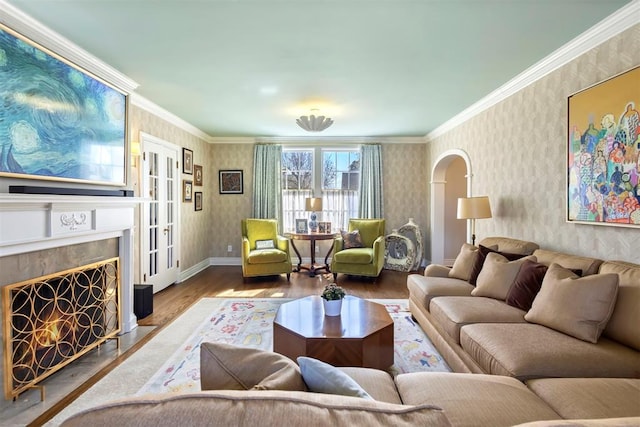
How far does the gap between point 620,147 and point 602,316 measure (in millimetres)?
1218

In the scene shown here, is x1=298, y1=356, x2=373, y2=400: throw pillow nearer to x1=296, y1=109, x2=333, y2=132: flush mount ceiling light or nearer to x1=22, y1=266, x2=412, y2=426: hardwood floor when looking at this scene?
x1=22, y1=266, x2=412, y2=426: hardwood floor

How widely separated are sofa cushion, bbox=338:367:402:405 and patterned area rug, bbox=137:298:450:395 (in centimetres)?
98

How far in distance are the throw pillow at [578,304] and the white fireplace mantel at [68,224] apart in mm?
3362

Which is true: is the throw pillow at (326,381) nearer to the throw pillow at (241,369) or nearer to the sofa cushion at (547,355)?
the throw pillow at (241,369)

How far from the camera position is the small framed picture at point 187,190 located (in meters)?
5.21

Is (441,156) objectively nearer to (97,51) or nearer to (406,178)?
(406,178)

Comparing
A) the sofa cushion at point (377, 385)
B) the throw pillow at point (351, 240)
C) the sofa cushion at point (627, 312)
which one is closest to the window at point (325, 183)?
the throw pillow at point (351, 240)

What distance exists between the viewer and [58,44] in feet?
7.94

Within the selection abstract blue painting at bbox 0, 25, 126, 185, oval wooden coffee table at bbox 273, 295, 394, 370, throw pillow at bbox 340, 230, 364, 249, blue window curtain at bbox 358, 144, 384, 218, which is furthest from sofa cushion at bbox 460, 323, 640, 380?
blue window curtain at bbox 358, 144, 384, 218

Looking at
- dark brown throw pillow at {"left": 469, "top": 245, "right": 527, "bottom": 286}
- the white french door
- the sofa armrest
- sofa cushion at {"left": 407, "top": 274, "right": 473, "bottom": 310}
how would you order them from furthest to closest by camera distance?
the white french door
the sofa armrest
dark brown throw pillow at {"left": 469, "top": 245, "right": 527, "bottom": 286}
sofa cushion at {"left": 407, "top": 274, "right": 473, "bottom": 310}

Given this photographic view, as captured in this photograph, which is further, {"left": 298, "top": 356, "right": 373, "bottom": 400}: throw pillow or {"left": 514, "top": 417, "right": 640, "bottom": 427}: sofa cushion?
{"left": 298, "top": 356, "right": 373, "bottom": 400}: throw pillow

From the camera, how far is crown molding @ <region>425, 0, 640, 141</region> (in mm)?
2125

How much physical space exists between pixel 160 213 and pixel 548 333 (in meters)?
4.60

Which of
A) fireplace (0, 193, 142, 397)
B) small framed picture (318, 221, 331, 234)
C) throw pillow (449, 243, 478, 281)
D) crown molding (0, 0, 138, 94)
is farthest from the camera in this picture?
small framed picture (318, 221, 331, 234)
